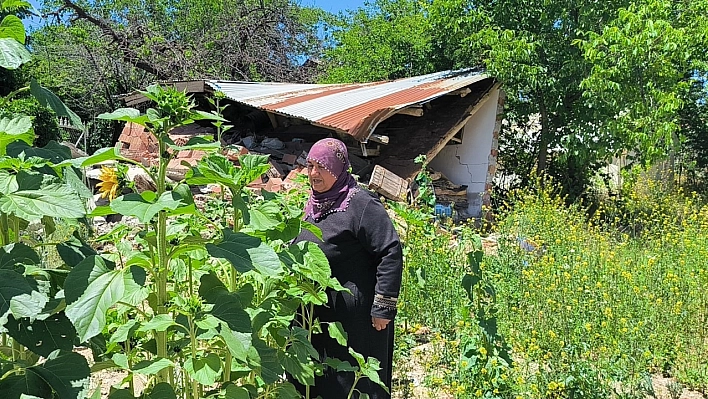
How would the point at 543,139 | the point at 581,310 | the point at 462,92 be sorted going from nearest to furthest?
the point at 581,310 → the point at 462,92 → the point at 543,139

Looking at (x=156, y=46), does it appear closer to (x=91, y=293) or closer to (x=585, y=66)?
(x=585, y=66)

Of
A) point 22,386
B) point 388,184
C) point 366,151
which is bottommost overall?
point 22,386

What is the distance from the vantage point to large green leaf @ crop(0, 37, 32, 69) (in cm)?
108

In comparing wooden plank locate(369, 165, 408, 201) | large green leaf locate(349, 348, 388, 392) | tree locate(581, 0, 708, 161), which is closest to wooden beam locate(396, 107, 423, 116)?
wooden plank locate(369, 165, 408, 201)

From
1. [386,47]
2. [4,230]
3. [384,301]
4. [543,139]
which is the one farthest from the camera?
[386,47]

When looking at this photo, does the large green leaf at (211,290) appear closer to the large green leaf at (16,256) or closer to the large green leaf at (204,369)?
the large green leaf at (204,369)

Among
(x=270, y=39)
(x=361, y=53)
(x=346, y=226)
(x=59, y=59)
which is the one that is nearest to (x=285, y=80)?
(x=270, y=39)

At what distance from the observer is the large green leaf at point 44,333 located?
1108mm

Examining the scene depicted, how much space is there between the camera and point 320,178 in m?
2.69

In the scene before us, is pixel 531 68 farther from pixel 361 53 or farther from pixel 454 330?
pixel 361 53

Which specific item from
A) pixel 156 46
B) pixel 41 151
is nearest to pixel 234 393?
pixel 41 151

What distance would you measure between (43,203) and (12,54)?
28 cm

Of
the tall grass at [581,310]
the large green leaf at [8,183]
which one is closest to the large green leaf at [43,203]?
the large green leaf at [8,183]

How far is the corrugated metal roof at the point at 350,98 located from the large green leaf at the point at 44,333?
6.38 m
